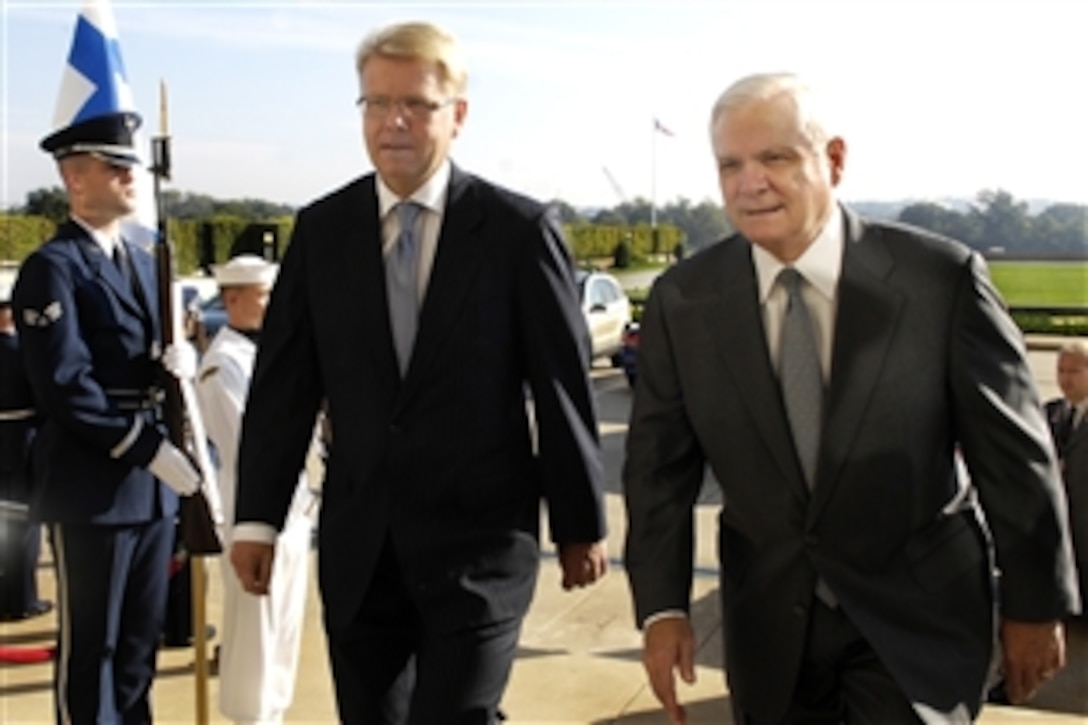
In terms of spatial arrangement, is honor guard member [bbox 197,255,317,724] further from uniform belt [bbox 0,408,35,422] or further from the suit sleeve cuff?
uniform belt [bbox 0,408,35,422]

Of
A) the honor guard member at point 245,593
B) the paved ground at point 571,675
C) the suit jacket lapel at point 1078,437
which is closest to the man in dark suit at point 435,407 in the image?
the honor guard member at point 245,593

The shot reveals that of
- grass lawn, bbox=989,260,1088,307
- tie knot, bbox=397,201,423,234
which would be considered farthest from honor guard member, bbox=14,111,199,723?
grass lawn, bbox=989,260,1088,307

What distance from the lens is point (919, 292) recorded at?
2412 mm

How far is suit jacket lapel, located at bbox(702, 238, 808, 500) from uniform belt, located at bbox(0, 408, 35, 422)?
16.6 feet

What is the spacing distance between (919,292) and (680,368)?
0.50 m

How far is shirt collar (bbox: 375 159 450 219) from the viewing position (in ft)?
9.65

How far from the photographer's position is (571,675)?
5.25 meters

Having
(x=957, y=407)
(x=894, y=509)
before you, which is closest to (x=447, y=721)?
(x=894, y=509)

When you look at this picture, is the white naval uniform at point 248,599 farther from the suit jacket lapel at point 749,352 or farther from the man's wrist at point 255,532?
the suit jacket lapel at point 749,352

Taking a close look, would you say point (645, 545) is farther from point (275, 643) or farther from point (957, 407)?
point (275, 643)

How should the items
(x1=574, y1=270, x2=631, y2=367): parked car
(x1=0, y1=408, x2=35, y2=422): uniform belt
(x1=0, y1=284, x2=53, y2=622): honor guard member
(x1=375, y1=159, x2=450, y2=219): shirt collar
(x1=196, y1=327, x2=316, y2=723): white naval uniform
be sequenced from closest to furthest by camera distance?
1. (x1=375, y1=159, x2=450, y2=219): shirt collar
2. (x1=196, y1=327, x2=316, y2=723): white naval uniform
3. (x1=0, y1=284, x2=53, y2=622): honor guard member
4. (x1=0, y1=408, x2=35, y2=422): uniform belt
5. (x1=574, y1=270, x2=631, y2=367): parked car

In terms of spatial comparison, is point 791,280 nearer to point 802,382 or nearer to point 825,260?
point 825,260

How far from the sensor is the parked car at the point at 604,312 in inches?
779

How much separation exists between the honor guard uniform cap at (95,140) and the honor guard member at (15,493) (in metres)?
2.71
